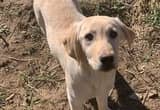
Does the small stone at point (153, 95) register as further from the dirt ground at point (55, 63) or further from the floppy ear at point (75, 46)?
the floppy ear at point (75, 46)

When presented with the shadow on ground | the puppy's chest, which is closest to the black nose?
the puppy's chest

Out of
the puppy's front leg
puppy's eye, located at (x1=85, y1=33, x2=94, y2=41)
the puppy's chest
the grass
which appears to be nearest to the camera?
puppy's eye, located at (x1=85, y1=33, x2=94, y2=41)

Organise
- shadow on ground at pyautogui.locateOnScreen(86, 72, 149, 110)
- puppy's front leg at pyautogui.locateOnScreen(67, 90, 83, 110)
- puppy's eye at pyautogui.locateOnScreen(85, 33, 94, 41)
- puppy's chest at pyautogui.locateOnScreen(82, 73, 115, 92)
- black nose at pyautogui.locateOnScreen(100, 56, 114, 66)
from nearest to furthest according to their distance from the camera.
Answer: black nose at pyautogui.locateOnScreen(100, 56, 114, 66), puppy's eye at pyautogui.locateOnScreen(85, 33, 94, 41), puppy's chest at pyautogui.locateOnScreen(82, 73, 115, 92), puppy's front leg at pyautogui.locateOnScreen(67, 90, 83, 110), shadow on ground at pyautogui.locateOnScreen(86, 72, 149, 110)

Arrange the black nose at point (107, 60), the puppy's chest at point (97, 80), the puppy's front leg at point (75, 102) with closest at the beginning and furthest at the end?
the black nose at point (107, 60) < the puppy's chest at point (97, 80) < the puppy's front leg at point (75, 102)

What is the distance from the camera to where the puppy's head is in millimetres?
3264

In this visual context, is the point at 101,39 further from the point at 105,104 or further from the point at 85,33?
the point at 105,104

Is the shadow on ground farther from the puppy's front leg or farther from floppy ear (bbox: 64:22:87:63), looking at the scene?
floppy ear (bbox: 64:22:87:63)

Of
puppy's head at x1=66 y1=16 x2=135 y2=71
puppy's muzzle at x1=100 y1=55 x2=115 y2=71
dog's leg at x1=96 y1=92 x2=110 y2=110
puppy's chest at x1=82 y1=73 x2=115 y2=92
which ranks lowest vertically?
dog's leg at x1=96 y1=92 x2=110 y2=110

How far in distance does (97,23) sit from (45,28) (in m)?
1.23

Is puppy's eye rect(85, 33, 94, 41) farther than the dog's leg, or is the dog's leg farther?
the dog's leg

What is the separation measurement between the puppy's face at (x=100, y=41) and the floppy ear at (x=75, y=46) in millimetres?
26

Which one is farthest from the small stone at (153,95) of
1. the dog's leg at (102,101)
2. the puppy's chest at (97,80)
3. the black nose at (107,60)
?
the black nose at (107,60)

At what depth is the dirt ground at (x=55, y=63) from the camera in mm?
4426

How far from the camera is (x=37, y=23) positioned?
→ 509 cm
